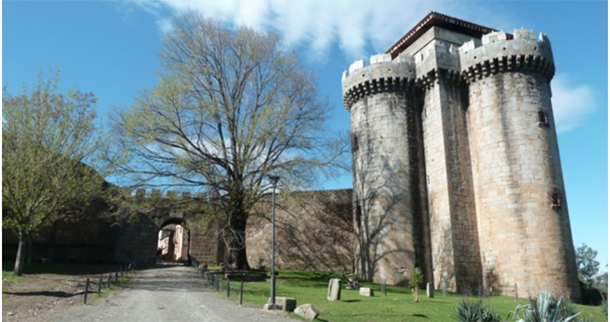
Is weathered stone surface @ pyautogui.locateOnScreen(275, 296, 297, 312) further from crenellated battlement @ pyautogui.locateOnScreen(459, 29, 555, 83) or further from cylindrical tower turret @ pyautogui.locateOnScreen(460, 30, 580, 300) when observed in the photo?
crenellated battlement @ pyautogui.locateOnScreen(459, 29, 555, 83)

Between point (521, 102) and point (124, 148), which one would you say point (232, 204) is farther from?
point (521, 102)

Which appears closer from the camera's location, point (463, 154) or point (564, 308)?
point (564, 308)

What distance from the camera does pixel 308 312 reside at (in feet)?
37.8

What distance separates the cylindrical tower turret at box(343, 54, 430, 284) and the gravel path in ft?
33.0

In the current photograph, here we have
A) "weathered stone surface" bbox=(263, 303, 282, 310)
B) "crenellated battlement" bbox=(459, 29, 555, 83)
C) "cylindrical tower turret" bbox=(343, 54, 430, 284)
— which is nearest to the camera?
"weathered stone surface" bbox=(263, 303, 282, 310)

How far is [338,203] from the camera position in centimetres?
2980

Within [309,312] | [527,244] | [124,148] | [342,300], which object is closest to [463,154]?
[527,244]

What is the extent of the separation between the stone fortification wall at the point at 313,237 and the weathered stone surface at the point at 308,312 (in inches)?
660

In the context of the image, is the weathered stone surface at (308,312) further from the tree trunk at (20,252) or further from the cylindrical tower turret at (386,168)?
the tree trunk at (20,252)

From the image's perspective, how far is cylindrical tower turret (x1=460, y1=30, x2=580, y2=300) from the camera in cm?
1967

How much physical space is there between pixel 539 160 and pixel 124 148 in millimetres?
19224

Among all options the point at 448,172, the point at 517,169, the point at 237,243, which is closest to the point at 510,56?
the point at 517,169

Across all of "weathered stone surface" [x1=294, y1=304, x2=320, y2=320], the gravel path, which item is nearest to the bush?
"weathered stone surface" [x1=294, y1=304, x2=320, y2=320]

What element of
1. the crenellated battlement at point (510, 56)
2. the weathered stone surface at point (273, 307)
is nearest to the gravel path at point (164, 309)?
the weathered stone surface at point (273, 307)
